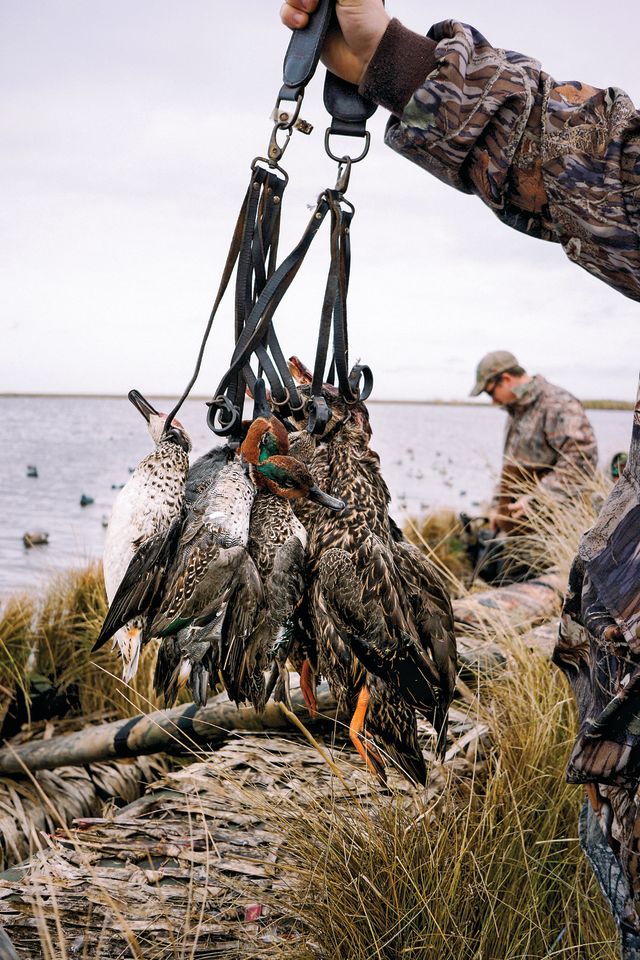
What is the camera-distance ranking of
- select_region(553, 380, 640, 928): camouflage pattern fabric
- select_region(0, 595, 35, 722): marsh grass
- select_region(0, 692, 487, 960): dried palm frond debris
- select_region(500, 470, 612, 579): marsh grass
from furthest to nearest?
1. select_region(500, 470, 612, 579): marsh grass
2. select_region(0, 595, 35, 722): marsh grass
3. select_region(0, 692, 487, 960): dried palm frond debris
4. select_region(553, 380, 640, 928): camouflage pattern fabric

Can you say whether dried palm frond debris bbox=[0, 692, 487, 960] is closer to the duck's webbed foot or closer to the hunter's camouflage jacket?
the duck's webbed foot

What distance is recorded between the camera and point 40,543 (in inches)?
379

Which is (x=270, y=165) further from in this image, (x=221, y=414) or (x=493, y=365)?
(x=493, y=365)

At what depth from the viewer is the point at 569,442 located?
8.22 metres

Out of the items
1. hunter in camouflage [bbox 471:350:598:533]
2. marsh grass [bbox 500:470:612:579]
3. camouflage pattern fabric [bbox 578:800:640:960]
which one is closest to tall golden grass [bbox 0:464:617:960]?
camouflage pattern fabric [bbox 578:800:640:960]

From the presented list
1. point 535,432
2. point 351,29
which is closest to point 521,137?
point 351,29

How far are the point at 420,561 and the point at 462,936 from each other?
1.19 meters

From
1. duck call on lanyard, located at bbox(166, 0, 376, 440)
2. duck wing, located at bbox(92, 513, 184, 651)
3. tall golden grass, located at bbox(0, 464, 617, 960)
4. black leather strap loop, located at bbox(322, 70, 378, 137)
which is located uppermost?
black leather strap loop, located at bbox(322, 70, 378, 137)

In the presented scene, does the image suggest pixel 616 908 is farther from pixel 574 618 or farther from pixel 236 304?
pixel 236 304

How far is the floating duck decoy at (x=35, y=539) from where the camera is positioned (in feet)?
30.7

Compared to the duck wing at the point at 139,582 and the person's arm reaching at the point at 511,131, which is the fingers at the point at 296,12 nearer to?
the person's arm reaching at the point at 511,131

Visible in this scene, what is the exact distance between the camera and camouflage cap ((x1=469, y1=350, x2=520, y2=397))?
8.75 m

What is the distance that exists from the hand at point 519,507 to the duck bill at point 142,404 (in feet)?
17.0

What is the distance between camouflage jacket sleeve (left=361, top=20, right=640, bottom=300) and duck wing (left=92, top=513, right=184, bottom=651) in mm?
981
